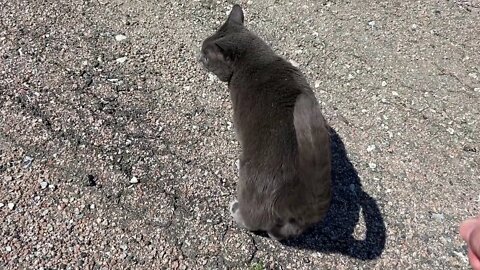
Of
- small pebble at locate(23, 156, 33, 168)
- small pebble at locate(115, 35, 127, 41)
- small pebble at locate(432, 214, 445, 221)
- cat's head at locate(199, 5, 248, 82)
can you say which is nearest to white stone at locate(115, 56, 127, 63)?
small pebble at locate(115, 35, 127, 41)

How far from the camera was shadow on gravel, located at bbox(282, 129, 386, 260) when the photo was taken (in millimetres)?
2871

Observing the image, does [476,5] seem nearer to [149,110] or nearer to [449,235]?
[449,235]

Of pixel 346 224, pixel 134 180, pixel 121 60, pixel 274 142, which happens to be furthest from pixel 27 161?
pixel 346 224

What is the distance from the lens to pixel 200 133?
3309 millimetres

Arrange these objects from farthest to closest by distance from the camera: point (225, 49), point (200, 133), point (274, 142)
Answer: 1. point (200, 133)
2. point (225, 49)
3. point (274, 142)

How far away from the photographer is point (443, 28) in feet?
13.5

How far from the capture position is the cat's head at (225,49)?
3.16 metres

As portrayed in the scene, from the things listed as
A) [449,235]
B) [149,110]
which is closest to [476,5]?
[449,235]

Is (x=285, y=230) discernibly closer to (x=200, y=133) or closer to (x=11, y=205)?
(x=200, y=133)

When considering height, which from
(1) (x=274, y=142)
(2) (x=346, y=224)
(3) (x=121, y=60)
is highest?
(1) (x=274, y=142)

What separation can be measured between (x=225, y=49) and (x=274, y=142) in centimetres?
83

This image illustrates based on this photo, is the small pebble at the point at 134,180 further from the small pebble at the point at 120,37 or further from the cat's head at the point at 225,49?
the small pebble at the point at 120,37

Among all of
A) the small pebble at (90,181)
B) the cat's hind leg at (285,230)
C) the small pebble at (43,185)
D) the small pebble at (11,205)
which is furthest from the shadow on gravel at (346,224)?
the small pebble at (11,205)

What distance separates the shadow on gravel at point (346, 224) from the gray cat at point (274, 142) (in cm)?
28
